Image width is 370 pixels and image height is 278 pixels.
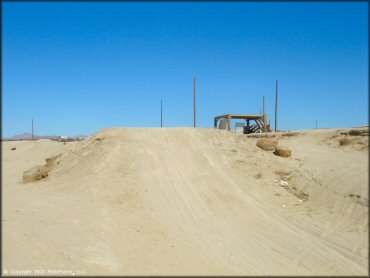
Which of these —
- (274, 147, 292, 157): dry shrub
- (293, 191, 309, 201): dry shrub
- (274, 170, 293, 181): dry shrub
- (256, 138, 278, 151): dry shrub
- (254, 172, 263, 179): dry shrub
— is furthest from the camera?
(256, 138, 278, 151): dry shrub

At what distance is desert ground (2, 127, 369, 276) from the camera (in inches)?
266

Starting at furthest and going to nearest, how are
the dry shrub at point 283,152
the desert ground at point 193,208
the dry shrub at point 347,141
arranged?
1. the dry shrub at point 283,152
2. the dry shrub at point 347,141
3. the desert ground at point 193,208

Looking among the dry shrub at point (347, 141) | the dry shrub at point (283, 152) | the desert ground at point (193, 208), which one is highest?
the dry shrub at point (347, 141)

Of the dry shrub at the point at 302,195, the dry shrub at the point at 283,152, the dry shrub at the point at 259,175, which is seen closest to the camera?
the dry shrub at the point at 302,195

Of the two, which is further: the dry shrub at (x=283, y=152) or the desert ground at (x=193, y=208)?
the dry shrub at (x=283, y=152)

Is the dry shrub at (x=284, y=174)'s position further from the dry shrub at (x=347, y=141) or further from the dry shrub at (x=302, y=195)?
the dry shrub at (x=347, y=141)

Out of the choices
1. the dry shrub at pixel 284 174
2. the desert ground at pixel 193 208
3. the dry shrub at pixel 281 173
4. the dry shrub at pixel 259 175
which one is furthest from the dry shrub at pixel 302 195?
the dry shrub at pixel 259 175

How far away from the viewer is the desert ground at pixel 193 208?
22.1 ft

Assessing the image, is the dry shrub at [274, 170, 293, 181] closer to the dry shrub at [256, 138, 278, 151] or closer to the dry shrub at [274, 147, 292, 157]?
the dry shrub at [274, 147, 292, 157]

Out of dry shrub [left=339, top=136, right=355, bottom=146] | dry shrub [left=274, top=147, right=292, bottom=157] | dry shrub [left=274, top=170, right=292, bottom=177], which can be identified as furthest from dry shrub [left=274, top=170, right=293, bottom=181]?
dry shrub [left=339, top=136, right=355, bottom=146]

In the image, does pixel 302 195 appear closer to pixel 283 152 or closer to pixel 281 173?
pixel 281 173

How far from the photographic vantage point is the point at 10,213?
34.3 feet

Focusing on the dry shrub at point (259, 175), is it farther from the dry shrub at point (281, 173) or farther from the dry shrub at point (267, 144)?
the dry shrub at point (267, 144)

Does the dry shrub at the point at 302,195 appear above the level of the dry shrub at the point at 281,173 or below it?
below
